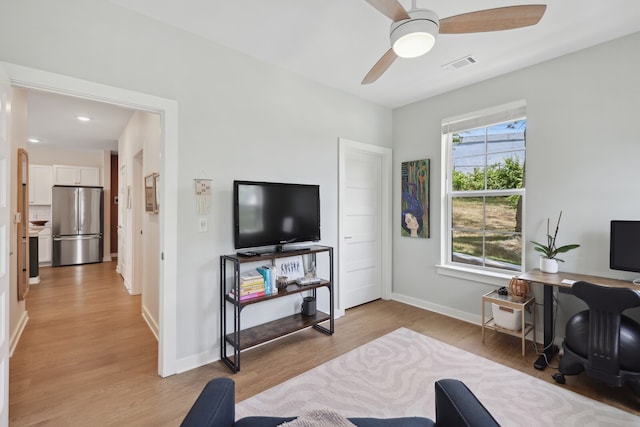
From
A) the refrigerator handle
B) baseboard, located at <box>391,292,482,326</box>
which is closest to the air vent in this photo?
baseboard, located at <box>391,292,482,326</box>

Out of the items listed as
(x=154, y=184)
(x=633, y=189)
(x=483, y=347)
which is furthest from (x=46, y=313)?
(x=633, y=189)

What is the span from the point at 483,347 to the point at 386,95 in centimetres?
299

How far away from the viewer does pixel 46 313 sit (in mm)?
3689

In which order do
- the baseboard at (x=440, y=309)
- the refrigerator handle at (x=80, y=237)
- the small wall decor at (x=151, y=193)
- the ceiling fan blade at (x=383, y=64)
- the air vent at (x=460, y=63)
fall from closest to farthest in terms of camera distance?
1. the ceiling fan blade at (x=383, y=64)
2. the air vent at (x=460, y=63)
3. the small wall decor at (x=151, y=193)
4. the baseboard at (x=440, y=309)
5. the refrigerator handle at (x=80, y=237)

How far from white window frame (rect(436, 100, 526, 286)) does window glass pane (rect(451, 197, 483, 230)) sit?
6 centimetres

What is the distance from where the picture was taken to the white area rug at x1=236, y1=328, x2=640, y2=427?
6.33 feet

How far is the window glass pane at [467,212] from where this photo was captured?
11.5ft

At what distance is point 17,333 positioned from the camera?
118 inches

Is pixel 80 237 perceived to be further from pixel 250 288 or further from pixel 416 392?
pixel 416 392

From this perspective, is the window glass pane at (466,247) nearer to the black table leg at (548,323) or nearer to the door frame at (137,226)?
the black table leg at (548,323)

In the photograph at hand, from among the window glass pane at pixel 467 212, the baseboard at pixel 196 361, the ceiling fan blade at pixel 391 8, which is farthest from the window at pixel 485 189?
the baseboard at pixel 196 361

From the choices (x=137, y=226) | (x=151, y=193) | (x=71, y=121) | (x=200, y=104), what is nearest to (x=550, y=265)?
(x=200, y=104)

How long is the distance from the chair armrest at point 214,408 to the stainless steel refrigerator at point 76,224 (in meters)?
7.31

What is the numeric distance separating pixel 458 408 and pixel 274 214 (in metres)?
2.07
